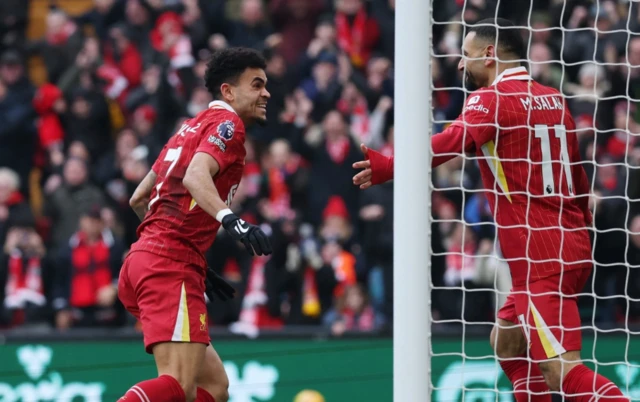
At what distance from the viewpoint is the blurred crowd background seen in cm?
955

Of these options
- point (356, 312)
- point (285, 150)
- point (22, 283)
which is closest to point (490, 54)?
point (356, 312)

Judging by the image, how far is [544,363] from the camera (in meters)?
5.76

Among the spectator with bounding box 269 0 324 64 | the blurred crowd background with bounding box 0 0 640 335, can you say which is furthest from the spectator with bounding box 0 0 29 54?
the spectator with bounding box 269 0 324 64

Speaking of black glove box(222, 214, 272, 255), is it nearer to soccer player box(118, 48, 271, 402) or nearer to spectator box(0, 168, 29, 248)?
soccer player box(118, 48, 271, 402)

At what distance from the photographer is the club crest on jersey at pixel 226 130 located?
575 cm

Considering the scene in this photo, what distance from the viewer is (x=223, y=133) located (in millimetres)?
5758

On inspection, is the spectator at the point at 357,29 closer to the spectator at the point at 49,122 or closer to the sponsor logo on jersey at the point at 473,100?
the spectator at the point at 49,122

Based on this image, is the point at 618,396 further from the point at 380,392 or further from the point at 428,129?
the point at 380,392

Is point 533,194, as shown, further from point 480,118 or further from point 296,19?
point 296,19

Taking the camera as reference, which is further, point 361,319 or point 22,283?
point 22,283

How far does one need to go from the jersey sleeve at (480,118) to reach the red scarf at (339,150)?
4530mm

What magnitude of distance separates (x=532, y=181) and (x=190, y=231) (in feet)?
5.55

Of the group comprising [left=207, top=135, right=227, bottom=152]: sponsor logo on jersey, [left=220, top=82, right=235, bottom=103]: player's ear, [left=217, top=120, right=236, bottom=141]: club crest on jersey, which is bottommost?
[left=207, top=135, right=227, bottom=152]: sponsor logo on jersey

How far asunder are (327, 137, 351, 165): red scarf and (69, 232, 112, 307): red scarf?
6.78ft
